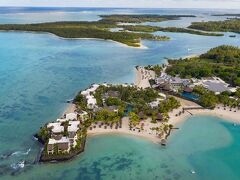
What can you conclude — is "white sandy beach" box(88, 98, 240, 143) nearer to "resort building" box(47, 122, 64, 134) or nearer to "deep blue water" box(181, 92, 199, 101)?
"deep blue water" box(181, 92, 199, 101)

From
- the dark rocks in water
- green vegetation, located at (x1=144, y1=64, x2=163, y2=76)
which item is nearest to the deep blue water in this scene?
green vegetation, located at (x1=144, y1=64, x2=163, y2=76)

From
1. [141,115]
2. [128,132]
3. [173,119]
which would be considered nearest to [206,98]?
[173,119]

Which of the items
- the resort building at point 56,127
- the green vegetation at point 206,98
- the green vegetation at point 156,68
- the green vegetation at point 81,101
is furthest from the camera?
the green vegetation at point 156,68

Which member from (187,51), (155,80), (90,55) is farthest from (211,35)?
(155,80)

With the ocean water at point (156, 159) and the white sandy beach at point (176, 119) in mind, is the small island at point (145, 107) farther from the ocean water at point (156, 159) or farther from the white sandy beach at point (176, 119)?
the ocean water at point (156, 159)

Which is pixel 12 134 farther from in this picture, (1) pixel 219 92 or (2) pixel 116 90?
(1) pixel 219 92

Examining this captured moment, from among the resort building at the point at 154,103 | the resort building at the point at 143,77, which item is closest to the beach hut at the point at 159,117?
the resort building at the point at 154,103

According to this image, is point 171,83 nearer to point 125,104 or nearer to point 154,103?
point 154,103
